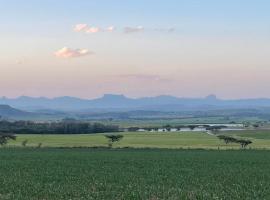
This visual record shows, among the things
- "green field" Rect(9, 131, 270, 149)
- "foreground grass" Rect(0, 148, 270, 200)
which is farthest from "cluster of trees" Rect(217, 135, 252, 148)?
"foreground grass" Rect(0, 148, 270, 200)

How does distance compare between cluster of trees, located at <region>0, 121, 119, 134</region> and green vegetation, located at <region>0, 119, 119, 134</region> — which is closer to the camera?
cluster of trees, located at <region>0, 121, 119, 134</region>

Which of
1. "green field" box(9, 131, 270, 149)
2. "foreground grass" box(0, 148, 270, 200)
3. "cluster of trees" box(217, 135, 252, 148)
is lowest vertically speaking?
"green field" box(9, 131, 270, 149)

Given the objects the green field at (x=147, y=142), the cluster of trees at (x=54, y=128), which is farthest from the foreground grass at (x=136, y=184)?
the cluster of trees at (x=54, y=128)

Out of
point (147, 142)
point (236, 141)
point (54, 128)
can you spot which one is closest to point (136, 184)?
point (236, 141)

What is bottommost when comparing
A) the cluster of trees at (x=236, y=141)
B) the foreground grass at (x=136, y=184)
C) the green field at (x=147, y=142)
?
the green field at (x=147, y=142)

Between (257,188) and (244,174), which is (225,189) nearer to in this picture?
(257,188)

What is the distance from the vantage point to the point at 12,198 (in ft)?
85.6

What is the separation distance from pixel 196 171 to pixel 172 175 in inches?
178

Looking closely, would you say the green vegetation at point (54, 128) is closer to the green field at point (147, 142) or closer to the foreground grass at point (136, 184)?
the green field at point (147, 142)

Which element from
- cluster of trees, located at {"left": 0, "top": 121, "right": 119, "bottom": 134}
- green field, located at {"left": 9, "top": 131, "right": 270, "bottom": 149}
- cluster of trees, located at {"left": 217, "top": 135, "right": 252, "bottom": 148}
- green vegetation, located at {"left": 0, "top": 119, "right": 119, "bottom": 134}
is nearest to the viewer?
cluster of trees, located at {"left": 217, "top": 135, "right": 252, "bottom": 148}

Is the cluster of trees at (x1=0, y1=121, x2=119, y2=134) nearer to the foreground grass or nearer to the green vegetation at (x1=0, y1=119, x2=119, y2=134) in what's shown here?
the green vegetation at (x1=0, y1=119, x2=119, y2=134)

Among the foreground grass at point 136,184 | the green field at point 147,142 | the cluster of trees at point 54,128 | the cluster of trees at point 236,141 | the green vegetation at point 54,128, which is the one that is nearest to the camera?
the foreground grass at point 136,184

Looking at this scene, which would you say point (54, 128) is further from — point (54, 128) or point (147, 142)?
point (147, 142)

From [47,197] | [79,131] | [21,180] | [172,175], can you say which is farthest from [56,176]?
[79,131]
